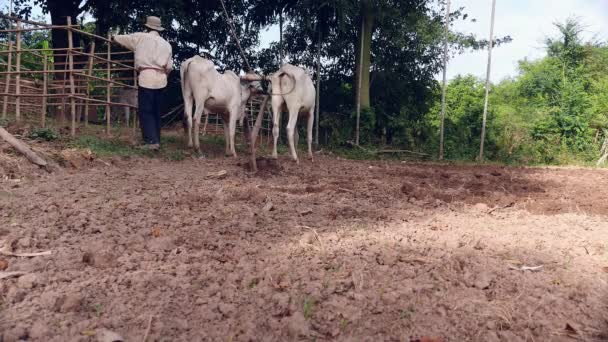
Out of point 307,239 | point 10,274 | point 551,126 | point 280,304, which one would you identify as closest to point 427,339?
point 280,304

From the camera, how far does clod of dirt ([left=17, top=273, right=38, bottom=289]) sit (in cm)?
262

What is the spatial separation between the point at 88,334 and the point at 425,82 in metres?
13.4

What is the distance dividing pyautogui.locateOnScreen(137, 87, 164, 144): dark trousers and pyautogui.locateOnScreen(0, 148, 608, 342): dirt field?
2.28m

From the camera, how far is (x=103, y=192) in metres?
4.67

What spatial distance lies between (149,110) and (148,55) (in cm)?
76

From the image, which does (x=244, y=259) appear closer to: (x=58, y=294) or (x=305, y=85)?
(x=58, y=294)

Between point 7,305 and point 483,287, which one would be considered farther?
point 483,287

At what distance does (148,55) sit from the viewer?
7.21 metres

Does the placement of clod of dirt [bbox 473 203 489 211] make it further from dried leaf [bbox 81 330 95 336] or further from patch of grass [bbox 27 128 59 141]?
patch of grass [bbox 27 128 59 141]

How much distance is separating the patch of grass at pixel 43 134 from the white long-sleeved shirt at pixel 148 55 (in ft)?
4.39

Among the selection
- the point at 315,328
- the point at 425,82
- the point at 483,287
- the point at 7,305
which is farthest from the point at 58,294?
the point at 425,82

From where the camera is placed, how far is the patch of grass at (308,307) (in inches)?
94.2

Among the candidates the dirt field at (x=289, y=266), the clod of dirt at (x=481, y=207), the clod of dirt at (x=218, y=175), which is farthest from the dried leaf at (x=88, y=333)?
the clod of dirt at (x=218, y=175)

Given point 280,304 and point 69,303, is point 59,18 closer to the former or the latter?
point 69,303
